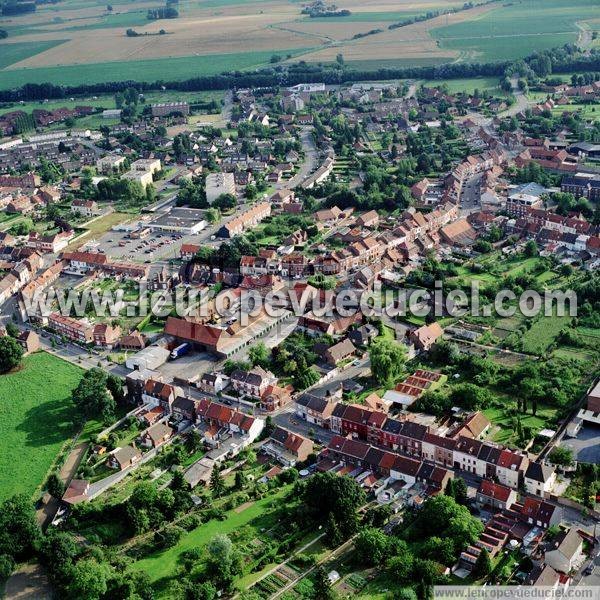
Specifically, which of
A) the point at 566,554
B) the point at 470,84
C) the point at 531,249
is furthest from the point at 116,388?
the point at 470,84

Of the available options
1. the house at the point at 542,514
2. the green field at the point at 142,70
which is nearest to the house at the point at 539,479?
the house at the point at 542,514

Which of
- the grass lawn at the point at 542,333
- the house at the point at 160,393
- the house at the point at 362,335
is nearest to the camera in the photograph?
the house at the point at 160,393

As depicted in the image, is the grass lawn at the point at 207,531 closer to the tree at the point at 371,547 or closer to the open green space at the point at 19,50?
the tree at the point at 371,547

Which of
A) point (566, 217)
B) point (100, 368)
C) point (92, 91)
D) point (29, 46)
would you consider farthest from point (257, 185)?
point (29, 46)

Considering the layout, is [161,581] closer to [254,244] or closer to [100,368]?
[100,368]

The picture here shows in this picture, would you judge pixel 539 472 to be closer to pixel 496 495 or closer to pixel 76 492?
pixel 496 495

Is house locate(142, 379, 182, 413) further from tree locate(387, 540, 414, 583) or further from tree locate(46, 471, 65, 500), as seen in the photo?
tree locate(387, 540, 414, 583)
